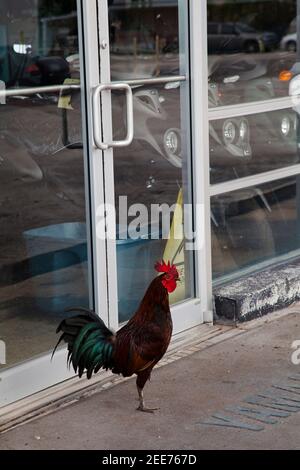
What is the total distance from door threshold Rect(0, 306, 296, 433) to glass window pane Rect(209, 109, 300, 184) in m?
1.00

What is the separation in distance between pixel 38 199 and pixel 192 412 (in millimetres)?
1417

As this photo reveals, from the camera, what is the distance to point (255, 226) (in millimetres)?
7098

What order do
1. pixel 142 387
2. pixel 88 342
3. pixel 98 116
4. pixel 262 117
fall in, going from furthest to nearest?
pixel 262 117, pixel 98 116, pixel 142 387, pixel 88 342

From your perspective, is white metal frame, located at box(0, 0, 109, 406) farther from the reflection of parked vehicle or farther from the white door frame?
the reflection of parked vehicle

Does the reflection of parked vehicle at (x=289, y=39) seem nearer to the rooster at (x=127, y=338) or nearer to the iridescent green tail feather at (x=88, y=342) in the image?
the rooster at (x=127, y=338)

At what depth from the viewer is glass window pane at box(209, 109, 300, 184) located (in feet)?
20.9

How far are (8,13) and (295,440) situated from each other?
2.84 meters

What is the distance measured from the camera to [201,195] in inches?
235

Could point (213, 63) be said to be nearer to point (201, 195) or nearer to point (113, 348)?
point (201, 195)

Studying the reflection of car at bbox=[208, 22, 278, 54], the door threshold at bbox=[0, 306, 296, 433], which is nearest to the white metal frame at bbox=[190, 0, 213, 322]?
the door threshold at bbox=[0, 306, 296, 433]

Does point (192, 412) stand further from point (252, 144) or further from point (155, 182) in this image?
point (252, 144)

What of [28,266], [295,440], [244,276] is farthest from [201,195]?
[295,440]

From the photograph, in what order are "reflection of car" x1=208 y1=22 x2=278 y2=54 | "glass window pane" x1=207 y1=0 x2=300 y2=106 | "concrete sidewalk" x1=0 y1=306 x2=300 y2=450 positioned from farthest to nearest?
"reflection of car" x1=208 y1=22 x2=278 y2=54
"glass window pane" x1=207 y1=0 x2=300 y2=106
"concrete sidewalk" x1=0 y1=306 x2=300 y2=450

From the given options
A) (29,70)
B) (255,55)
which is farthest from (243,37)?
(29,70)
